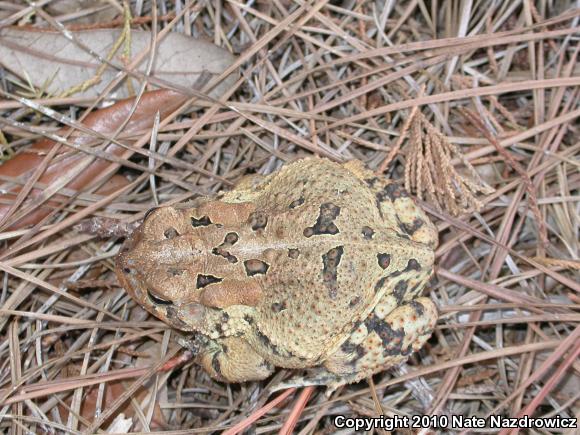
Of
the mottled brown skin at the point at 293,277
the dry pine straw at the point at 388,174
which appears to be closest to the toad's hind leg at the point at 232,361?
the mottled brown skin at the point at 293,277

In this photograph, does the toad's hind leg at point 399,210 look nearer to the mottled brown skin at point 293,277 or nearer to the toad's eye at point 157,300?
the mottled brown skin at point 293,277

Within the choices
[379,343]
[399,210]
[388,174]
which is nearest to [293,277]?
[379,343]

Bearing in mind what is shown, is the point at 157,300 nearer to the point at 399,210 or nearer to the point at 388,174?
the point at 399,210

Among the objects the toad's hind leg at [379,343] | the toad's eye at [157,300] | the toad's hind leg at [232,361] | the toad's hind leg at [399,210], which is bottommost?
the toad's hind leg at [232,361]

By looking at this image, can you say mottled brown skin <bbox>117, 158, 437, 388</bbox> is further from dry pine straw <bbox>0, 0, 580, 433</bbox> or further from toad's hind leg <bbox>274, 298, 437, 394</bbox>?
dry pine straw <bbox>0, 0, 580, 433</bbox>

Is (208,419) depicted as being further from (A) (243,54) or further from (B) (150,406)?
(A) (243,54)

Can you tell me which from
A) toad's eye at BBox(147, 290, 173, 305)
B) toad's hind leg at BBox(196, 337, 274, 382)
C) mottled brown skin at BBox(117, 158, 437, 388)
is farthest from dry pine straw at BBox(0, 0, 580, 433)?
toad's eye at BBox(147, 290, 173, 305)

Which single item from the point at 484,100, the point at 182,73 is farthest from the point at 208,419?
the point at 484,100
